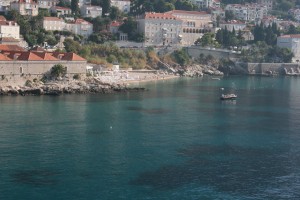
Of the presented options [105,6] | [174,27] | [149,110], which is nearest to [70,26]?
[105,6]

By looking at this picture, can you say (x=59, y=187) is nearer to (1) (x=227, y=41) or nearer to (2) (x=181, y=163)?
(2) (x=181, y=163)

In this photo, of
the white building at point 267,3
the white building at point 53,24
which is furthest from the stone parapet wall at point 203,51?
the white building at point 267,3

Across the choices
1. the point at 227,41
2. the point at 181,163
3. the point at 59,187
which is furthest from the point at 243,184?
the point at 227,41

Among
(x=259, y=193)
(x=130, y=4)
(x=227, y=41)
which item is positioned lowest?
(x=259, y=193)

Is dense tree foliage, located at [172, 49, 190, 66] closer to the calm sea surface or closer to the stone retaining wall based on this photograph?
the stone retaining wall

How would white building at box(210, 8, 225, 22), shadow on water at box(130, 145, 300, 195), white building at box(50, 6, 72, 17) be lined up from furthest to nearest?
white building at box(210, 8, 225, 22) < white building at box(50, 6, 72, 17) < shadow on water at box(130, 145, 300, 195)

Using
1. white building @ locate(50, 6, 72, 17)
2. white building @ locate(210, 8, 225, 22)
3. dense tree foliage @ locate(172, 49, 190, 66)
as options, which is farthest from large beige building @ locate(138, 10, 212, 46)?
white building @ locate(210, 8, 225, 22)
